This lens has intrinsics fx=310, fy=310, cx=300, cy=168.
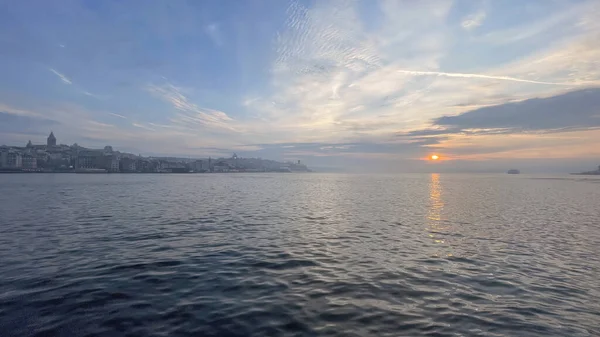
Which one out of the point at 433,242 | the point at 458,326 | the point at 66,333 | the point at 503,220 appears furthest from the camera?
the point at 503,220

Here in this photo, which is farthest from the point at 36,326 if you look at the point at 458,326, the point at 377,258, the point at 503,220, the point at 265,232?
the point at 503,220

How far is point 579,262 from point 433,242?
10016mm

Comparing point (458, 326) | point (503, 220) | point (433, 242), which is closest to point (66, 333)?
point (458, 326)

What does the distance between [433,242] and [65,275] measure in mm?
27996

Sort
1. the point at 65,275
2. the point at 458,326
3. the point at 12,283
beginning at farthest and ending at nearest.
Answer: the point at 65,275, the point at 12,283, the point at 458,326

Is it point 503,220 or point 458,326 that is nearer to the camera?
point 458,326

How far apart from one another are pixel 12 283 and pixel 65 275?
2264 mm

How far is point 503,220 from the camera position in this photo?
137 ft

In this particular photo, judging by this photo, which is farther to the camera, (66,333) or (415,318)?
(415,318)

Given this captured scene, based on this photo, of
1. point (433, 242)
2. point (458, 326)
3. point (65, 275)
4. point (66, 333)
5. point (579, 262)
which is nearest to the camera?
point (66, 333)

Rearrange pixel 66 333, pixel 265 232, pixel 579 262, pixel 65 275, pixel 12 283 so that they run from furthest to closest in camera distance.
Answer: pixel 265 232
pixel 579 262
pixel 65 275
pixel 12 283
pixel 66 333

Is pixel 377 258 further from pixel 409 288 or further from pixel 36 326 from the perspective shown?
pixel 36 326

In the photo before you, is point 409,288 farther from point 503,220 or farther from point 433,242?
point 503,220

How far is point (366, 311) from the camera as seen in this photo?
13906 millimetres
